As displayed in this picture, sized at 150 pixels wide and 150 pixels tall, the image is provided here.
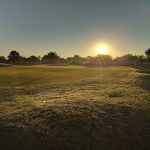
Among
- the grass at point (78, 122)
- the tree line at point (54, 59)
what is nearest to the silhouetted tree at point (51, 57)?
the tree line at point (54, 59)

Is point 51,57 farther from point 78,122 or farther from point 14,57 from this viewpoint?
point 78,122

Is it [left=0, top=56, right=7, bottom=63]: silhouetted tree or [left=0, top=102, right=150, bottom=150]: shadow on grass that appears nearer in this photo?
[left=0, top=102, right=150, bottom=150]: shadow on grass

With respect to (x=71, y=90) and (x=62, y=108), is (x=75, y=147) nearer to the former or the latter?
(x=62, y=108)

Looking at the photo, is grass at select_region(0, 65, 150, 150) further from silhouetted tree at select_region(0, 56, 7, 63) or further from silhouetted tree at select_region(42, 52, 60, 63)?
silhouetted tree at select_region(42, 52, 60, 63)

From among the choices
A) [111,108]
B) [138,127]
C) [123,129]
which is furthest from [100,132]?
[111,108]

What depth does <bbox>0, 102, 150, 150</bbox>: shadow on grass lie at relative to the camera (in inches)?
455

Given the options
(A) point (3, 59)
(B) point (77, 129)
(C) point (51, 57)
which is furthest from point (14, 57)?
(B) point (77, 129)

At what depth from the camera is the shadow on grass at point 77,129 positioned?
455 inches

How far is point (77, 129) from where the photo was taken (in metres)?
12.5

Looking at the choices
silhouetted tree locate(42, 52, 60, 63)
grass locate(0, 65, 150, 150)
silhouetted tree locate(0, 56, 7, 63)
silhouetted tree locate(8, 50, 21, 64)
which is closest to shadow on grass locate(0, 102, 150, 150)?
grass locate(0, 65, 150, 150)

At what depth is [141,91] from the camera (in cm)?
2045

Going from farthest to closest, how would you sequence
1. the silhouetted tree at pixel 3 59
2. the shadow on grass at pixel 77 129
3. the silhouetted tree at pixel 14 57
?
1. the silhouetted tree at pixel 3 59
2. the silhouetted tree at pixel 14 57
3. the shadow on grass at pixel 77 129

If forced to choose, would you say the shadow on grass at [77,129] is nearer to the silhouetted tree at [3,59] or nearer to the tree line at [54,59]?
the tree line at [54,59]

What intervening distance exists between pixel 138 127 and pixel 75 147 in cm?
354
